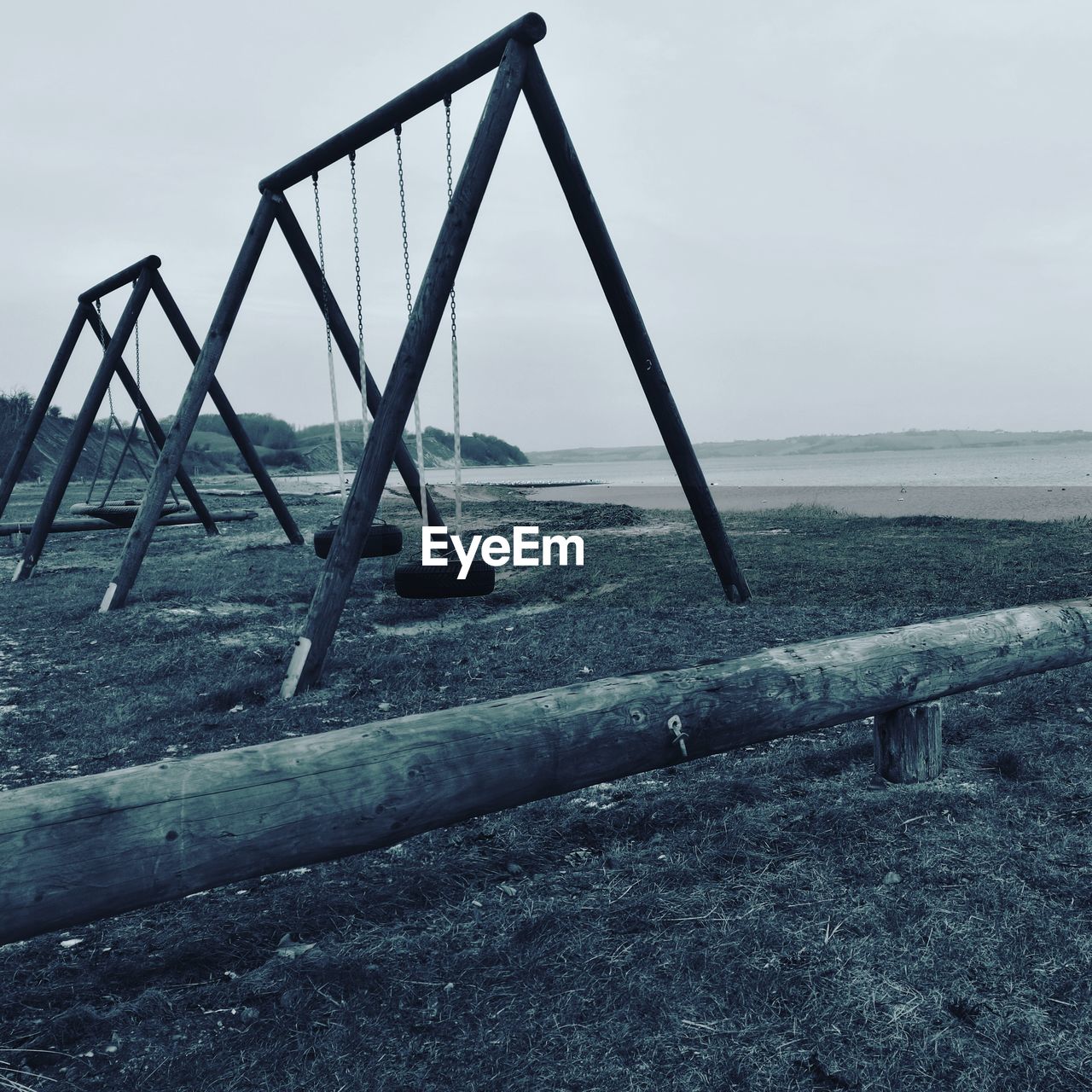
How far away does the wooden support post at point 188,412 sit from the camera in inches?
277

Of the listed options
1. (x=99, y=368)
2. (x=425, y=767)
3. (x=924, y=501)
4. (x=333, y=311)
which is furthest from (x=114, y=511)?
(x=924, y=501)

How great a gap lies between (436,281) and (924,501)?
20.6 metres

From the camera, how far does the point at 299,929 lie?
7.69 feet

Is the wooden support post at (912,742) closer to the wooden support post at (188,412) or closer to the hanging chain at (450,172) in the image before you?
the hanging chain at (450,172)

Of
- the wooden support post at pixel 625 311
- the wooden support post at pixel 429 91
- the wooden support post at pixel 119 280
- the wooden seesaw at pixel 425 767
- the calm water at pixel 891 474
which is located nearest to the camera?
the wooden seesaw at pixel 425 767

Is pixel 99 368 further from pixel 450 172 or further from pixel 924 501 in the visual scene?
pixel 924 501

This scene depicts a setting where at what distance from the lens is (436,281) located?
4.86 metres

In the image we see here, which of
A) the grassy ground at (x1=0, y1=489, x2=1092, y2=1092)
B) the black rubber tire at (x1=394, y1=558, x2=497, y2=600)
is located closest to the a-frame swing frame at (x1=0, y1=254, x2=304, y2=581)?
the black rubber tire at (x1=394, y1=558, x2=497, y2=600)

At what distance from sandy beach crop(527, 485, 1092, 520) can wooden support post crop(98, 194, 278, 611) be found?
43.6 ft

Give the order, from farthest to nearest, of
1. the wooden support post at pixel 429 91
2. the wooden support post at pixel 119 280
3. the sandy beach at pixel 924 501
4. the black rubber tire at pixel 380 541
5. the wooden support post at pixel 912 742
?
the sandy beach at pixel 924 501 → the wooden support post at pixel 119 280 → the black rubber tire at pixel 380 541 → the wooden support post at pixel 429 91 → the wooden support post at pixel 912 742

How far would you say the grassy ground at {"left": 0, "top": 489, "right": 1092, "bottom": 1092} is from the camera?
178 centimetres

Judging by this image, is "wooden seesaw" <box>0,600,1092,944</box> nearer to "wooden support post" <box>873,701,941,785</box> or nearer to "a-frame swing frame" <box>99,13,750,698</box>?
"wooden support post" <box>873,701,941,785</box>

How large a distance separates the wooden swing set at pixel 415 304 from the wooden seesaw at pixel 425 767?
2653mm

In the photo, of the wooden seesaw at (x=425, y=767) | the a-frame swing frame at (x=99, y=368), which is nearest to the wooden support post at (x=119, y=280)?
the a-frame swing frame at (x=99, y=368)
